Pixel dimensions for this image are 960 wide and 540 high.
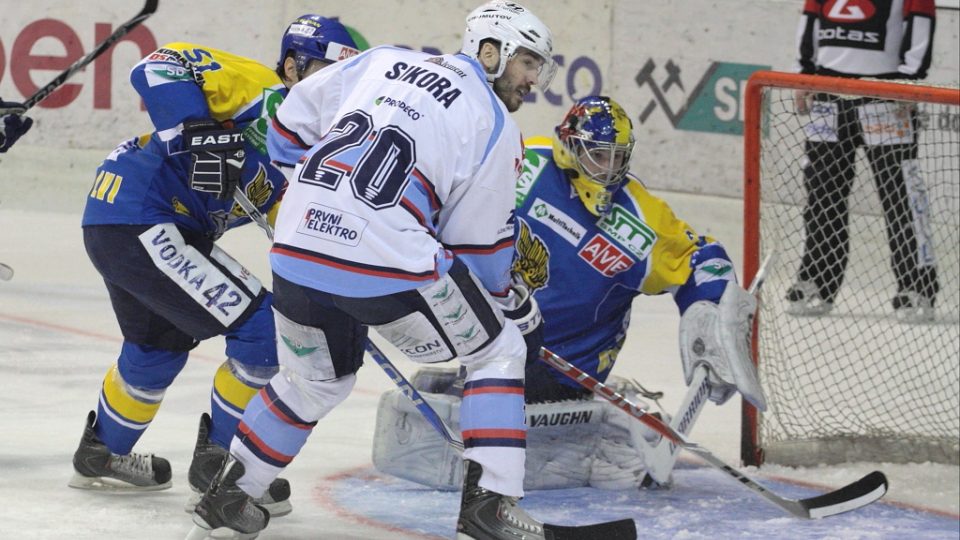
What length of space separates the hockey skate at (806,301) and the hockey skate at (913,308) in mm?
236

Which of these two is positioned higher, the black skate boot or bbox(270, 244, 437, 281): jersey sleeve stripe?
bbox(270, 244, 437, 281): jersey sleeve stripe

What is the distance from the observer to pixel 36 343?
505 cm

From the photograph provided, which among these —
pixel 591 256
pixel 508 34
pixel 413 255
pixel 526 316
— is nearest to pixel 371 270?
pixel 413 255

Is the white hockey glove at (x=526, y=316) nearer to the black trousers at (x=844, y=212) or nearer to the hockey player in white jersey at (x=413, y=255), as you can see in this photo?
the hockey player in white jersey at (x=413, y=255)

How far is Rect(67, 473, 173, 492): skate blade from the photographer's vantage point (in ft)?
11.7

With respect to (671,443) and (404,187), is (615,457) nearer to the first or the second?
(671,443)

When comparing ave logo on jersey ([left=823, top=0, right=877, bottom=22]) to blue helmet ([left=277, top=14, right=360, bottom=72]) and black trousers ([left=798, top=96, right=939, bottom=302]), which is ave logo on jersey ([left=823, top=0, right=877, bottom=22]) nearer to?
black trousers ([left=798, top=96, right=939, bottom=302])

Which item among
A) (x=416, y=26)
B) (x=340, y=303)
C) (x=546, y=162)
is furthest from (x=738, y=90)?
(x=340, y=303)

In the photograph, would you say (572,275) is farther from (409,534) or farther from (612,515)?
(409,534)

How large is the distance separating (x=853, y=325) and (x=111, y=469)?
2993mm

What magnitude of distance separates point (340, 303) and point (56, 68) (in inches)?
191

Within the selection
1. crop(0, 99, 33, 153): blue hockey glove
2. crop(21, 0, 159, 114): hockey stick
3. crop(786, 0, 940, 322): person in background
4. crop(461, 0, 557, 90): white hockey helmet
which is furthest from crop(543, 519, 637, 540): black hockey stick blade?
crop(786, 0, 940, 322): person in background

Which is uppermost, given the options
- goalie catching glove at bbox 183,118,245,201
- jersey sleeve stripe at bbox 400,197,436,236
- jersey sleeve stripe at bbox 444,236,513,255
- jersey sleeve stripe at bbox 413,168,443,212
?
goalie catching glove at bbox 183,118,245,201

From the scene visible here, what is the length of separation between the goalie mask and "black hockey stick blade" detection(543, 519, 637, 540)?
44.0 inches
